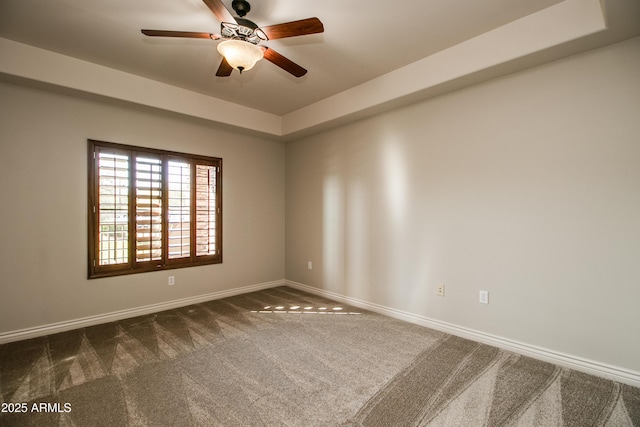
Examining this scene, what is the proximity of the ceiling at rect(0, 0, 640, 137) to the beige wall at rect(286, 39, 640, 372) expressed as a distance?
411 millimetres

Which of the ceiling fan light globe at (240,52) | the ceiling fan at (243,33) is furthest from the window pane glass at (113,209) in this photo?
the ceiling fan light globe at (240,52)

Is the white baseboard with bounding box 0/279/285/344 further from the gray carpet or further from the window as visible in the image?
the window

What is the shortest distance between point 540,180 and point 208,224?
3920mm

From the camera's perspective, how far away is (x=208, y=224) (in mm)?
4195

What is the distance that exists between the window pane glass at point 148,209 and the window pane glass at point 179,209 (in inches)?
5.3

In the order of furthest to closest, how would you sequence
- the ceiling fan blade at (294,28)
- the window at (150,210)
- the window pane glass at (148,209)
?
the window pane glass at (148,209)
the window at (150,210)
the ceiling fan blade at (294,28)

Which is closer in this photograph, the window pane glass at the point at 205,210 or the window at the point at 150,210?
the window at the point at 150,210

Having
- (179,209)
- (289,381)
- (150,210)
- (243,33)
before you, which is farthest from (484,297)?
(150,210)

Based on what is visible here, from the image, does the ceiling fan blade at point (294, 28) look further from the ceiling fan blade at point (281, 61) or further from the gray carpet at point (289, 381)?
the gray carpet at point (289, 381)

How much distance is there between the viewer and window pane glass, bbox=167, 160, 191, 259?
151 inches

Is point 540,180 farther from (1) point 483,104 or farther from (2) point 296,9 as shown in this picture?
(2) point 296,9

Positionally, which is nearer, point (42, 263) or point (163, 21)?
point (163, 21)

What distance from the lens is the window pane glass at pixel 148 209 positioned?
11.7 ft

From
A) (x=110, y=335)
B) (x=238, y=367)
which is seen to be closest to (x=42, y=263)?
(x=110, y=335)
